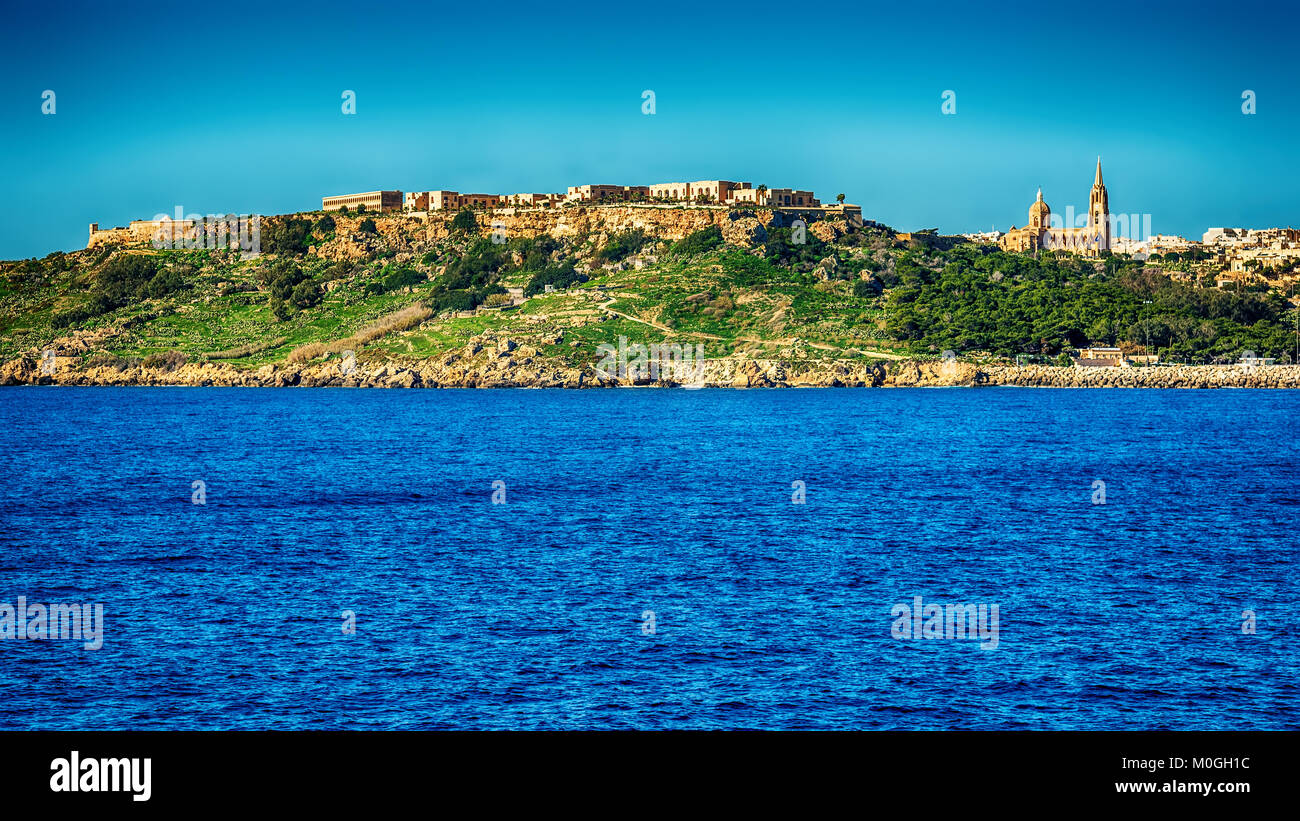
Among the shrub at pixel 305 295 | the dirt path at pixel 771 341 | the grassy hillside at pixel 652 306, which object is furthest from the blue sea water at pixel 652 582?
the shrub at pixel 305 295

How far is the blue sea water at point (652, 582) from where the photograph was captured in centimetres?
2312

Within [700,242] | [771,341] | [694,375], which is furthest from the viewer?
[700,242]

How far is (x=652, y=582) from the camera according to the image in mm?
34938

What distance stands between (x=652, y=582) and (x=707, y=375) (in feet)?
373

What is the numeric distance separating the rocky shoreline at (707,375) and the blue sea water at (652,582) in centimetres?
6146

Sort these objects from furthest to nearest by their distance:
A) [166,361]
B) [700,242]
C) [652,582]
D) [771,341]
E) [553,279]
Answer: [700,242] → [553,279] → [166,361] → [771,341] → [652,582]

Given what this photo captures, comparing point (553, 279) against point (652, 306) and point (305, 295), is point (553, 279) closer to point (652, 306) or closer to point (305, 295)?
point (652, 306)

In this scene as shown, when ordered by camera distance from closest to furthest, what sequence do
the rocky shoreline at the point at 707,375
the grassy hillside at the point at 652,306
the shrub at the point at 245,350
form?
the rocky shoreline at the point at 707,375
the grassy hillside at the point at 652,306
the shrub at the point at 245,350

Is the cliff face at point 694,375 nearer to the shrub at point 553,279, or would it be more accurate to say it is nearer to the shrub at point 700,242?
the shrub at point 553,279

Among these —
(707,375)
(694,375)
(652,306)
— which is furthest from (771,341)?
(652,306)

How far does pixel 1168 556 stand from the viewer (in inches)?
1572

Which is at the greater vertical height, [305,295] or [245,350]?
[305,295]

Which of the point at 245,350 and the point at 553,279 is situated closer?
the point at 245,350
